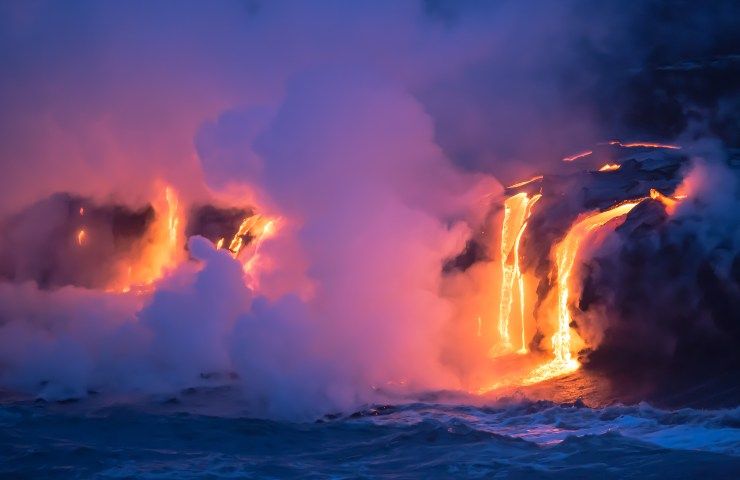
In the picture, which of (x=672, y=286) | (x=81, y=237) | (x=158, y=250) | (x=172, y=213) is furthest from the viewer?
(x=81, y=237)

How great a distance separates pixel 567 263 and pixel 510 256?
107cm

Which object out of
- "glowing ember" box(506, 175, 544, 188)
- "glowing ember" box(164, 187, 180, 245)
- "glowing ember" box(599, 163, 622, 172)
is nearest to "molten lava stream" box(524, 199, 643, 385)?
"glowing ember" box(599, 163, 622, 172)

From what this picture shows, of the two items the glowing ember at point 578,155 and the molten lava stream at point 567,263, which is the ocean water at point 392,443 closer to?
the molten lava stream at point 567,263

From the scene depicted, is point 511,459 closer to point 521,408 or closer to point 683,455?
point 683,455

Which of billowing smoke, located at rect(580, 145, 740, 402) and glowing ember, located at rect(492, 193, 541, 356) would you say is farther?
glowing ember, located at rect(492, 193, 541, 356)

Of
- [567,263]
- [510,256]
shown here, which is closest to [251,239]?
[510,256]

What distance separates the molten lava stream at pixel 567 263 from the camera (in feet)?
40.3

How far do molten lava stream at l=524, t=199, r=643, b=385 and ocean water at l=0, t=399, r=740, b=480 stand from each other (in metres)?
2.67

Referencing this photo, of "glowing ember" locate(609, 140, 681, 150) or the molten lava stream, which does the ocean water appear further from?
"glowing ember" locate(609, 140, 681, 150)

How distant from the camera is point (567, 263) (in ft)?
42.1

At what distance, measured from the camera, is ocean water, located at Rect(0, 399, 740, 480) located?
7082 millimetres

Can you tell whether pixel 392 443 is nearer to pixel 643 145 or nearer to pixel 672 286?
pixel 672 286

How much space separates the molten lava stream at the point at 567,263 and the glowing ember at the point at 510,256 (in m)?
0.73

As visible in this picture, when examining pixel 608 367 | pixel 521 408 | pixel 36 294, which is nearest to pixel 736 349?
pixel 608 367
